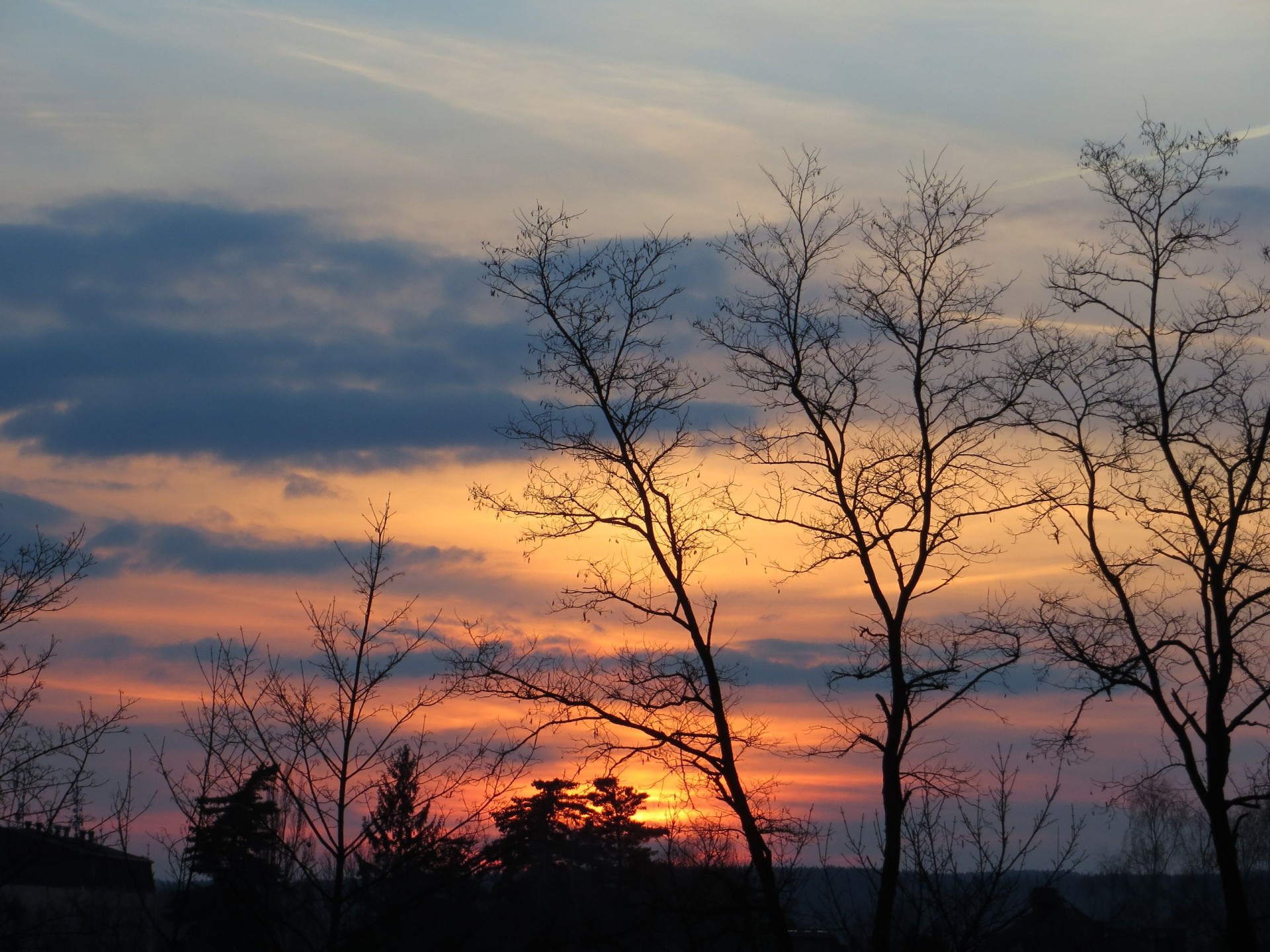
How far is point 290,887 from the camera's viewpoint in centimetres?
1359

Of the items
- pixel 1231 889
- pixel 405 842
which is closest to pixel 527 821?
pixel 405 842

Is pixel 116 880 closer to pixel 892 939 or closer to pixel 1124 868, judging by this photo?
pixel 892 939

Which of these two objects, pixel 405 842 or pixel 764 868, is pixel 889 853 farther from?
pixel 405 842

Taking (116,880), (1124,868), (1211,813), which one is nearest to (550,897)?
(116,880)

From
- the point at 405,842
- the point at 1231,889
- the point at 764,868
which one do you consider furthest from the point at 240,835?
the point at 1231,889

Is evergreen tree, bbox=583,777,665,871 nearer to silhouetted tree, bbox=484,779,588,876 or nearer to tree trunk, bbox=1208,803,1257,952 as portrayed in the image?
silhouetted tree, bbox=484,779,588,876

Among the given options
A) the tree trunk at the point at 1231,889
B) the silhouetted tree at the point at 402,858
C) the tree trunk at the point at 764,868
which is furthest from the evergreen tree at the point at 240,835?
the tree trunk at the point at 1231,889

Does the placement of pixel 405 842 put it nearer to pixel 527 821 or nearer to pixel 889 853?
pixel 527 821

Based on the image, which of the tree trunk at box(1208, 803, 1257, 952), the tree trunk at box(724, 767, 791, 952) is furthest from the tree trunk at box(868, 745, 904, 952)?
the tree trunk at box(1208, 803, 1257, 952)

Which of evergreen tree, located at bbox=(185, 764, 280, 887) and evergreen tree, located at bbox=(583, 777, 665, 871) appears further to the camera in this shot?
evergreen tree, located at bbox=(583, 777, 665, 871)

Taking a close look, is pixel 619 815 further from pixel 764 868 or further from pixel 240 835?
pixel 240 835

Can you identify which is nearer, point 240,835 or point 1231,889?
point 240,835

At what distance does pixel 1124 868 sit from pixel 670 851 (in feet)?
207

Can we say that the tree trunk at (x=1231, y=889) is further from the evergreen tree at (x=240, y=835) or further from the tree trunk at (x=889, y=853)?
the evergreen tree at (x=240, y=835)
